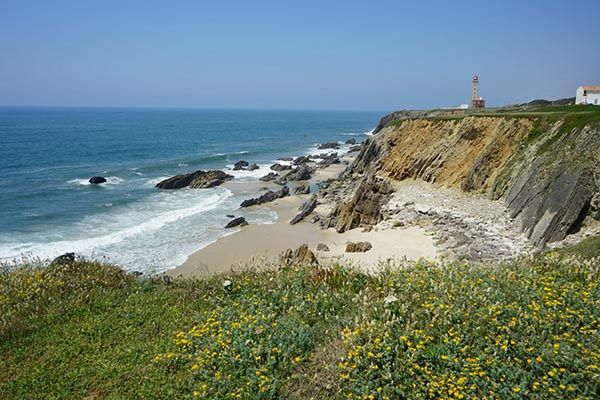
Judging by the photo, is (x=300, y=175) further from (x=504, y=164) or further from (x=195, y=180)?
(x=504, y=164)

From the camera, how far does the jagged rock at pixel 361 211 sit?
2973cm

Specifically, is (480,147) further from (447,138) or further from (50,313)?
(50,313)

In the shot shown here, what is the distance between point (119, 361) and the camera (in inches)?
282

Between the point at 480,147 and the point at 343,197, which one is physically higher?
the point at 480,147

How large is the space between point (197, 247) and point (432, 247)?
13.8m

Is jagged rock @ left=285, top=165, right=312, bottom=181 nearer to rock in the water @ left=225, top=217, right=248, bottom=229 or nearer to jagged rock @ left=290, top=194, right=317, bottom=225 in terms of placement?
jagged rock @ left=290, top=194, right=317, bottom=225

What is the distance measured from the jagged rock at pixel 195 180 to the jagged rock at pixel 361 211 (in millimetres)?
21576

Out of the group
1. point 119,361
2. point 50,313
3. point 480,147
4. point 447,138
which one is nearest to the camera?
point 119,361

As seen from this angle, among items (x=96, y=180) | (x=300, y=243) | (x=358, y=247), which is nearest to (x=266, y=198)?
(x=300, y=243)

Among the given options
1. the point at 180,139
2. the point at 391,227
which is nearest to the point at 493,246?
the point at 391,227

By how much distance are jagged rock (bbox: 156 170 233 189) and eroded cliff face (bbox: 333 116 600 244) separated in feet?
52.3

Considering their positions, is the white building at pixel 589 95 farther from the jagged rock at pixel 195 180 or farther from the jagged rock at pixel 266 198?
the jagged rock at pixel 195 180

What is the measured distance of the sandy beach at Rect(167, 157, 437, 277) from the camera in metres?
22.7

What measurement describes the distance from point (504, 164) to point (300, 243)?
15563 mm
